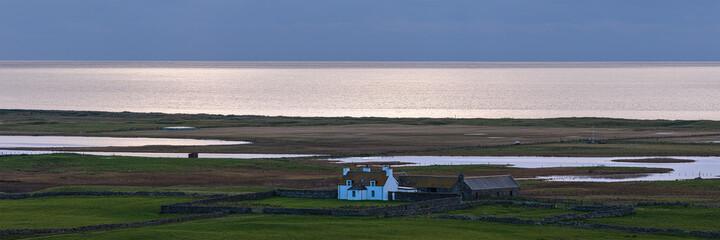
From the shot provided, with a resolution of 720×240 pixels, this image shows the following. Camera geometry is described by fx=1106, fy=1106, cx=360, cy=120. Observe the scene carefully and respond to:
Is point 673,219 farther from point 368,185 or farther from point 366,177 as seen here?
point 366,177

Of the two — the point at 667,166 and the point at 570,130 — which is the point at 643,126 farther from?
the point at 667,166

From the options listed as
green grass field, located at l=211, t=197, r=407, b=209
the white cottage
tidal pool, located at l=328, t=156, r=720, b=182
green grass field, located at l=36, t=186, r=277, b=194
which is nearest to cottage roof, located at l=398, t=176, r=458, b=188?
the white cottage

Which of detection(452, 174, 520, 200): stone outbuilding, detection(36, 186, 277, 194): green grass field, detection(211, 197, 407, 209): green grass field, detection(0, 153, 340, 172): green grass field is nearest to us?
detection(211, 197, 407, 209): green grass field

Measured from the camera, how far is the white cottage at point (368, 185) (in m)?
73.2

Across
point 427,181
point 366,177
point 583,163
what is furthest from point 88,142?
point 427,181

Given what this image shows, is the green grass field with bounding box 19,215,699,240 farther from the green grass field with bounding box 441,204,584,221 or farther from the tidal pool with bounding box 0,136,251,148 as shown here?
the tidal pool with bounding box 0,136,251,148

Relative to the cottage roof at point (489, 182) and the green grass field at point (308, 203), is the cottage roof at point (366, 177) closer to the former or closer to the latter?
the green grass field at point (308, 203)

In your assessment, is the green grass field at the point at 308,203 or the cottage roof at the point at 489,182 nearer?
the green grass field at the point at 308,203

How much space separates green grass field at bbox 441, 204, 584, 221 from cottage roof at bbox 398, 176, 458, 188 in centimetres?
527

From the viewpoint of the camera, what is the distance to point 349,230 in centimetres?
5750

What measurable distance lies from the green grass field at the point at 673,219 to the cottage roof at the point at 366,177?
16062 mm

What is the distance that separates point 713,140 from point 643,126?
32908mm

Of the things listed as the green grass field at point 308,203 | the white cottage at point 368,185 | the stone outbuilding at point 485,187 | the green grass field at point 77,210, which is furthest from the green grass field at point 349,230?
the stone outbuilding at point 485,187

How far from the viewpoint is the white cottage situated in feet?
240
